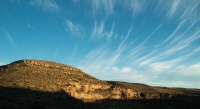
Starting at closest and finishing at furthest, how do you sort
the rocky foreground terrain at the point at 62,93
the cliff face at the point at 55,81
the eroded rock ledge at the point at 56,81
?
1. the rocky foreground terrain at the point at 62,93
2. the cliff face at the point at 55,81
3. the eroded rock ledge at the point at 56,81

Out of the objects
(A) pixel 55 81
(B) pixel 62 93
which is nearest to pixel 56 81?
(A) pixel 55 81

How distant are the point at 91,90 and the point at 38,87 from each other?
547 inches

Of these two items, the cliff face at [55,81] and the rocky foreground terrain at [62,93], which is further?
the cliff face at [55,81]

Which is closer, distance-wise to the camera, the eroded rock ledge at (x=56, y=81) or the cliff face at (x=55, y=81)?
the cliff face at (x=55, y=81)

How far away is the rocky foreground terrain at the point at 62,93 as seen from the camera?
3522cm

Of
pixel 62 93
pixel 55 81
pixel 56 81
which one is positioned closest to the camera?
pixel 62 93

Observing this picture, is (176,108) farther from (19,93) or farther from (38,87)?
(19,93)

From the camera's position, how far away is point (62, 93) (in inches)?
1693

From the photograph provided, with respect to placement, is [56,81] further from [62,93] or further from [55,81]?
[62,93]

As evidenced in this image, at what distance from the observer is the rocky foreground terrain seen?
3522 cm

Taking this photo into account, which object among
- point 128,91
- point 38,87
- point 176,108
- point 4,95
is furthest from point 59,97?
point 176,108

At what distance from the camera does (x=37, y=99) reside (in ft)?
116

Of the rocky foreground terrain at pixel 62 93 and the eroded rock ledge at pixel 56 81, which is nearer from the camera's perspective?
the rocky foreground terrain at pixel 62 93

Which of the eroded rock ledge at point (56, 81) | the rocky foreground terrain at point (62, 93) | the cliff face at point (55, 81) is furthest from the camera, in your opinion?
the eroded rock ledge at point (56, 81)
